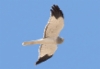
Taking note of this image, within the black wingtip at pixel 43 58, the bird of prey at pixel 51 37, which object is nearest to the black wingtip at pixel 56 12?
the bird of prey at pixel 51 37

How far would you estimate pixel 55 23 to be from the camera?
75.0ft

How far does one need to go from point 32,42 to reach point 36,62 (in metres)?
2.18

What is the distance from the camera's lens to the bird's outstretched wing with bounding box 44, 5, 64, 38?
22328 millimetres

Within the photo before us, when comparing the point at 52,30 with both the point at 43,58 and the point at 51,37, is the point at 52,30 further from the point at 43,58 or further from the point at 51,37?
the point at 43,58

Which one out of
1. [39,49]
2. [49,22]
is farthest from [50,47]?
[49,22]

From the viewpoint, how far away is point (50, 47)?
24.7 metres

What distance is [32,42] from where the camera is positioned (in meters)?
23.0

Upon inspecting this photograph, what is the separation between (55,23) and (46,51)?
2.39 m

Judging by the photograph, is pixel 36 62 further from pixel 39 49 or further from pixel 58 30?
pixel 58 30

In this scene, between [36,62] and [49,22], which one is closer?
[49,22]

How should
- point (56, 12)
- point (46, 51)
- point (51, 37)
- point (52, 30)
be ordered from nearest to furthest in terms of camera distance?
point (56, 12)
point (52, 30)
point (51, 37)
point (46, 51)

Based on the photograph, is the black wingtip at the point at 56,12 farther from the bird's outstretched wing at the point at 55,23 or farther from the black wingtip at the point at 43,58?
the black wingtip at the point at 43,58

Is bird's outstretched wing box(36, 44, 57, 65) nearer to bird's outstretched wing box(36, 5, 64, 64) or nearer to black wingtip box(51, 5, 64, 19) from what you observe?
bird's outstretched wing box(36, 5, 64, 64)

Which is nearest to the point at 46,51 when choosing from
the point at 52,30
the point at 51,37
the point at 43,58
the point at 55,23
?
the point at 43,58
